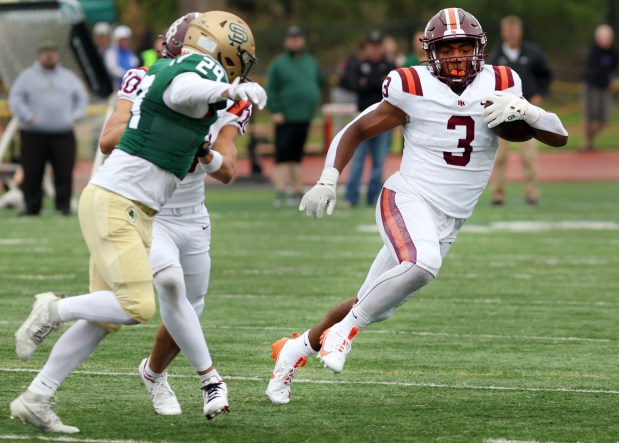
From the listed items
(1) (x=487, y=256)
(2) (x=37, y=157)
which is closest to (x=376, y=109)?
(1) (x=487, y=256)

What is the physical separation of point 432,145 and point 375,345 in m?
1.67

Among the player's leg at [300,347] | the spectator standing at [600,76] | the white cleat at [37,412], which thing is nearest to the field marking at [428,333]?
the player's leg at [300,347]

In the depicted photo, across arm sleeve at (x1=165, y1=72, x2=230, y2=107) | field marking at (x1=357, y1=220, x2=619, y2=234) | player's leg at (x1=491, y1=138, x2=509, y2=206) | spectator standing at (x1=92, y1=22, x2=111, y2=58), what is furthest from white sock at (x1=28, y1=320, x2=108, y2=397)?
spectator standing at (x1=92, y1=22, x2=111, y2=58)

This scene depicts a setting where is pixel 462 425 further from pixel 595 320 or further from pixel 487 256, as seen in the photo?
pixel 487 256

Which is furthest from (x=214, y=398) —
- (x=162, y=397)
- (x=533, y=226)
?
(x=533, y=226)

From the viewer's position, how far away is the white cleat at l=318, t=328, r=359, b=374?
5527mm

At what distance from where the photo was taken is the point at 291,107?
15742 mm

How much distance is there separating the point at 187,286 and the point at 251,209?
996cm

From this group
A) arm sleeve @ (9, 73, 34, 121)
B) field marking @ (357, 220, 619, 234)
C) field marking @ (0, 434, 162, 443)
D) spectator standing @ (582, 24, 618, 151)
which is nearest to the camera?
field marking @ (0, 434, 162, 443)

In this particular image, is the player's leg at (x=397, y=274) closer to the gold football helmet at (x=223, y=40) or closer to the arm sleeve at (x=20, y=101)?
the gold football helmet at (x=223, y=40)

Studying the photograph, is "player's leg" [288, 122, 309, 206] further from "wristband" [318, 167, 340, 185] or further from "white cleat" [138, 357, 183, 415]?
"white cleat" [138, 357, 183, 415]

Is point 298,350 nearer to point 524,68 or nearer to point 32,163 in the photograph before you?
point 32,163

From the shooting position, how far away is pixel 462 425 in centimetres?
527

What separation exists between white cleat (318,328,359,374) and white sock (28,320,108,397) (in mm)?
978
